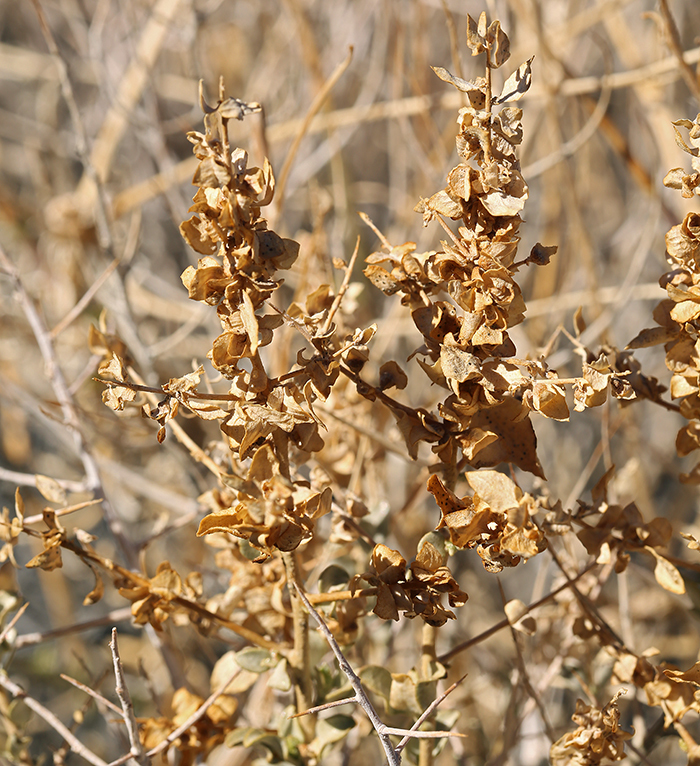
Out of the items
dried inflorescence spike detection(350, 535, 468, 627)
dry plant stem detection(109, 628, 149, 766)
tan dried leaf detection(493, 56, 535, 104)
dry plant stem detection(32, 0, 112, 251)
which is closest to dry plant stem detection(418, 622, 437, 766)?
dried inflorescence spike detection(350, 535, 468, 627)

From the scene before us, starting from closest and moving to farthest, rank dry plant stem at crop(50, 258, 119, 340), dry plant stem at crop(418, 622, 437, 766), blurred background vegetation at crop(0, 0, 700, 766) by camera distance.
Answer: dry plant stem at crop(418, 622, 437, 766), dry plant stem at crop(50, 258, 119, 340), blurred background vegetation at crop(0, 0, 700, 766)

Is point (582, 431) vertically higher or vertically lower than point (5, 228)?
lower

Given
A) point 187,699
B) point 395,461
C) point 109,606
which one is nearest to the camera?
point 187,699

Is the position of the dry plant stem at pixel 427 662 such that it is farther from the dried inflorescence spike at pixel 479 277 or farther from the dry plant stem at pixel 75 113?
the dry plant stem at pixel 75 113

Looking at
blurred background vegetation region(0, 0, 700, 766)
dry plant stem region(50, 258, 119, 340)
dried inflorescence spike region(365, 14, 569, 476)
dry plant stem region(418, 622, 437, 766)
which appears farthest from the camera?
blurred background vegetation region(0, 0, 700, 766)

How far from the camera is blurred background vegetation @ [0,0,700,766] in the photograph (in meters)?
0.86

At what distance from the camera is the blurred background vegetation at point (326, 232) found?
33.8 inches

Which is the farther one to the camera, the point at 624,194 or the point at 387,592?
the point at 624,194

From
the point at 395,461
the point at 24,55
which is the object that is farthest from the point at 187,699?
the point at 24,55

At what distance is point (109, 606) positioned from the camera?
1472 mm

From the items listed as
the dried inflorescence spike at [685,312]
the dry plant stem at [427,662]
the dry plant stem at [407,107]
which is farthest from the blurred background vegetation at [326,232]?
the dried inflorescence spike at [685,312]

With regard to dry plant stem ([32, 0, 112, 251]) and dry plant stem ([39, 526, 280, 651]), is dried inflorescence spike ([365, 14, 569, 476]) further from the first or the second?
dry plant stem ([32, 0, 112, 251])

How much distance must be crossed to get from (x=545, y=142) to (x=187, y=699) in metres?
1.15

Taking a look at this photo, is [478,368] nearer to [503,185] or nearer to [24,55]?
[503,185]
